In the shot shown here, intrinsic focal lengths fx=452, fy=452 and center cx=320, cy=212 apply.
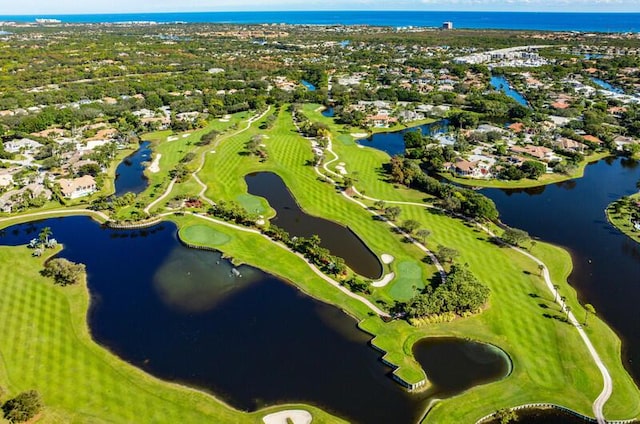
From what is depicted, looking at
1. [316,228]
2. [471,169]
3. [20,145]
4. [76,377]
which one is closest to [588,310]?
[316,228]

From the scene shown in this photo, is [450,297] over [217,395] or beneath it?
over

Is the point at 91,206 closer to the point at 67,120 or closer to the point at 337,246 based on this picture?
the point at 337,246

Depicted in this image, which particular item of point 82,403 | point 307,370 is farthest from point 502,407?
point 82,403

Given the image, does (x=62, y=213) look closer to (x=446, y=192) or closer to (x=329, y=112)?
(x=446, y=192)

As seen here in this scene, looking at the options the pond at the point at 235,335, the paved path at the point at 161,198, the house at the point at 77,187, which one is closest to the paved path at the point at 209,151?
the paved path at the point at 161,198

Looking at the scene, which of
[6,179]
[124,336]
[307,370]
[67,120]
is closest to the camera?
[307,370]

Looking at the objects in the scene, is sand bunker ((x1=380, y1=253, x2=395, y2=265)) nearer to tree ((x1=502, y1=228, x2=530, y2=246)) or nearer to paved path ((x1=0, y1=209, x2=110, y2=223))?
tree ((x1=502, y1=228, x2=530, y2=246))

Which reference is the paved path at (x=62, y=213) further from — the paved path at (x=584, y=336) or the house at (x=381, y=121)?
the house at (x=381, y=121)
